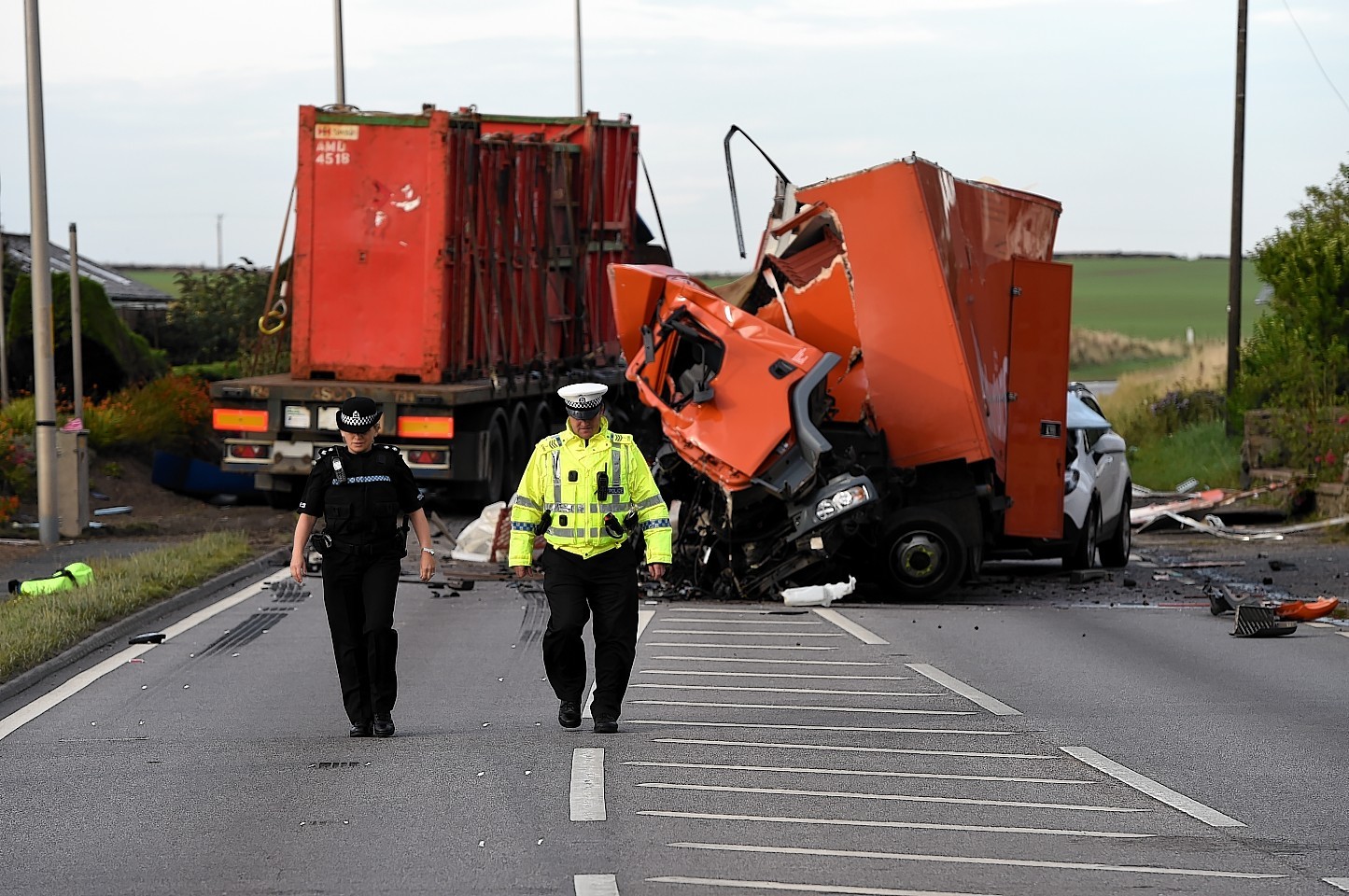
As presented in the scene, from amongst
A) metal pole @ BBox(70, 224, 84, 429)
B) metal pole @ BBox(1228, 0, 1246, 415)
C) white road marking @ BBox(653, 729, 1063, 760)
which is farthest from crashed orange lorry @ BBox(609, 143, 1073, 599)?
metal pole @ BBox(1228, 0, 1246, 415)

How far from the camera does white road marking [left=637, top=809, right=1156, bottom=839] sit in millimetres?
7219

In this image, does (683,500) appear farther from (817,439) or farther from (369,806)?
(369,806)

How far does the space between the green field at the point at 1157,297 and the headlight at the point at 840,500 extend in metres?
69.2

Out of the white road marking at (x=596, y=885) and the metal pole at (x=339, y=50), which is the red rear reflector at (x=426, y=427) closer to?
the metal pole at (x=339, y=50)

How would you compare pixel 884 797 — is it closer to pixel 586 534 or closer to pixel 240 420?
Result: pixel 586 534

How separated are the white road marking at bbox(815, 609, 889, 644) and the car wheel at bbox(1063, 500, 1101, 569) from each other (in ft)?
13.0

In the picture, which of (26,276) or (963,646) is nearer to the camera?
(963,646)

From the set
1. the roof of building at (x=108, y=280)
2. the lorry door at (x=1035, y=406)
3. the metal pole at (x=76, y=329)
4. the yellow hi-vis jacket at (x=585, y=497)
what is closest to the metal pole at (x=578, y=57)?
the roof of building at (x=108, y=280)

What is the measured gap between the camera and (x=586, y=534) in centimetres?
953

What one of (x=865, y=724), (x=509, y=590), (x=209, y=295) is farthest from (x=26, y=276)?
(x=865, y=724)

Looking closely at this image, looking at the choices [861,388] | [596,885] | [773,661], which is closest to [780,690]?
[773,661]

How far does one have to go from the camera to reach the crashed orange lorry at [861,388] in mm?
15125

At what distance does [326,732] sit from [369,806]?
187 centimetres

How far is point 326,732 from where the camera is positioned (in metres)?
9.48
